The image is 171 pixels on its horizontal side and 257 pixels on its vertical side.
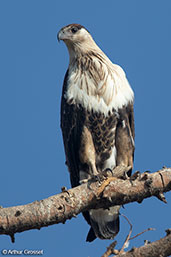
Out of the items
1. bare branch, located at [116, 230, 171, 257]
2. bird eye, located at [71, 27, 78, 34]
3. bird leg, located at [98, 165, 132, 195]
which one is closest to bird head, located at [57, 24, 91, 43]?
bird eye, located at [71, 27, 78, 34]

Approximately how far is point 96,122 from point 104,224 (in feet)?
4.36

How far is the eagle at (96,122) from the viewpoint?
6.16 metres

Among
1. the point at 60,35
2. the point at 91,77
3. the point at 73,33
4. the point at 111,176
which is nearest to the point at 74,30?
the point at 73,33

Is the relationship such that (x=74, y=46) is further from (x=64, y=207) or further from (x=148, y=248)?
(x=148, y=248)

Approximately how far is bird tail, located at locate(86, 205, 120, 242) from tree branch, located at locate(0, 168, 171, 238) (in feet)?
4.74

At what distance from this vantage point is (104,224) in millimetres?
6301

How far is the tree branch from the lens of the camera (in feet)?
13.3

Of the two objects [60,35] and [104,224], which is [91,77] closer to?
[60,35]

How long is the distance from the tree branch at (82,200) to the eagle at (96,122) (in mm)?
1296

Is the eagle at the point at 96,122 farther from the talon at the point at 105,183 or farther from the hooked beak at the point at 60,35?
the talon at the point at 105,183

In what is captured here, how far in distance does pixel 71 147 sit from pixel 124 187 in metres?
1.68

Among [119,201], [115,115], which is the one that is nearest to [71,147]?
[115,115]

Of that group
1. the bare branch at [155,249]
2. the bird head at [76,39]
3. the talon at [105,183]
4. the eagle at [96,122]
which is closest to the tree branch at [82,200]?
the talon at [105,183]

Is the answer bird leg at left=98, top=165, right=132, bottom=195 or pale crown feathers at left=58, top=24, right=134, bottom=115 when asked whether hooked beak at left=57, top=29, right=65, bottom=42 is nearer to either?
pale crown feathers at left=58, top=24, right=134, bottom=115
